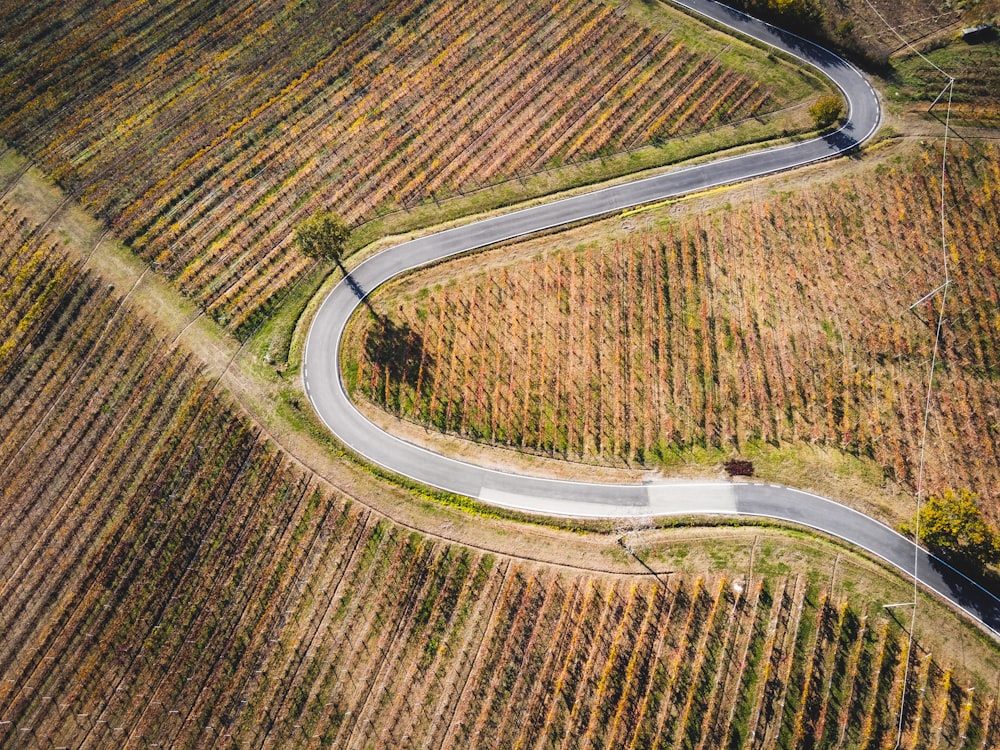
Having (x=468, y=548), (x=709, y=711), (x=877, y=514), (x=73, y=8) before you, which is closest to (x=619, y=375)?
(x=468, y=548)

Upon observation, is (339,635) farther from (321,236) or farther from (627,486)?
(321,236)

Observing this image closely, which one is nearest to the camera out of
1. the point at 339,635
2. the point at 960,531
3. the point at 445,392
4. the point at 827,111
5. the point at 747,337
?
the point at 960,531

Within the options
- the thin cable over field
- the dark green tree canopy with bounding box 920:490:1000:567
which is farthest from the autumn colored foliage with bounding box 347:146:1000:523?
the dark green tree canopy with bounding box 920:490:1000:567

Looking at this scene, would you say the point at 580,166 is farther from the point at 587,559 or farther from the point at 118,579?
the point at 118,579

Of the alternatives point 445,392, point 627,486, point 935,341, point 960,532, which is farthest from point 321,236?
point 960,532

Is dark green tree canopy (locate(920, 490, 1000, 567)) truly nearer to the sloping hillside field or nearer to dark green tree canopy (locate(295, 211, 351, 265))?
the sloping hillside field

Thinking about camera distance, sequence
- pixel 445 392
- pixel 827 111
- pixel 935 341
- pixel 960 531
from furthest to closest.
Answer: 1. pixel 827 111
2. pixel 935 341
3. pixel 445 392
4. pixel 960 531
